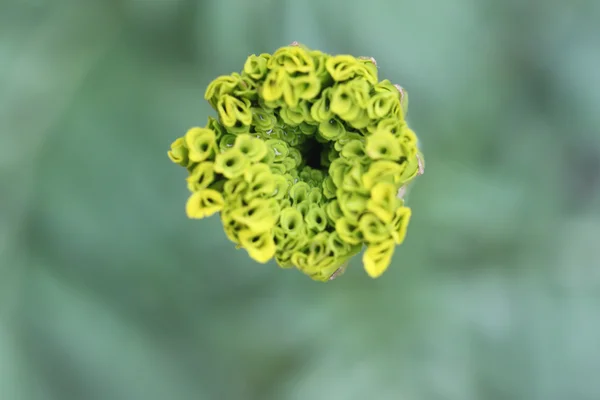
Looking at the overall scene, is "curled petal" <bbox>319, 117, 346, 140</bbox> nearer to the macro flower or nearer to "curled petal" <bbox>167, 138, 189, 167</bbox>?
the macro flower

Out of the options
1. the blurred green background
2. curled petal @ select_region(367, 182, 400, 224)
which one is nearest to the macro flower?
curled petal @ select_region(367, 182, 400, 224)

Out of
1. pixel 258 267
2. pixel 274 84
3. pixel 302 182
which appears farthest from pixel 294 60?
pixel 258 267

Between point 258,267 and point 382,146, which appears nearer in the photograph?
point 382,146

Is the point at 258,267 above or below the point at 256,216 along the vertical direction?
above

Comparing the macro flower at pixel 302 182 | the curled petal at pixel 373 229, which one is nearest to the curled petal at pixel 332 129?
the macro flower at pixel 302 182

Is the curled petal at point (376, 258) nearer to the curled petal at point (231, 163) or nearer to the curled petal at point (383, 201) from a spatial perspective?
the curled petal at point (383, 201)

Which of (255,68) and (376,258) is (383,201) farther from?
(255,68)

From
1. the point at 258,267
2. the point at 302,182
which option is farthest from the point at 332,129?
the point at 258,267
